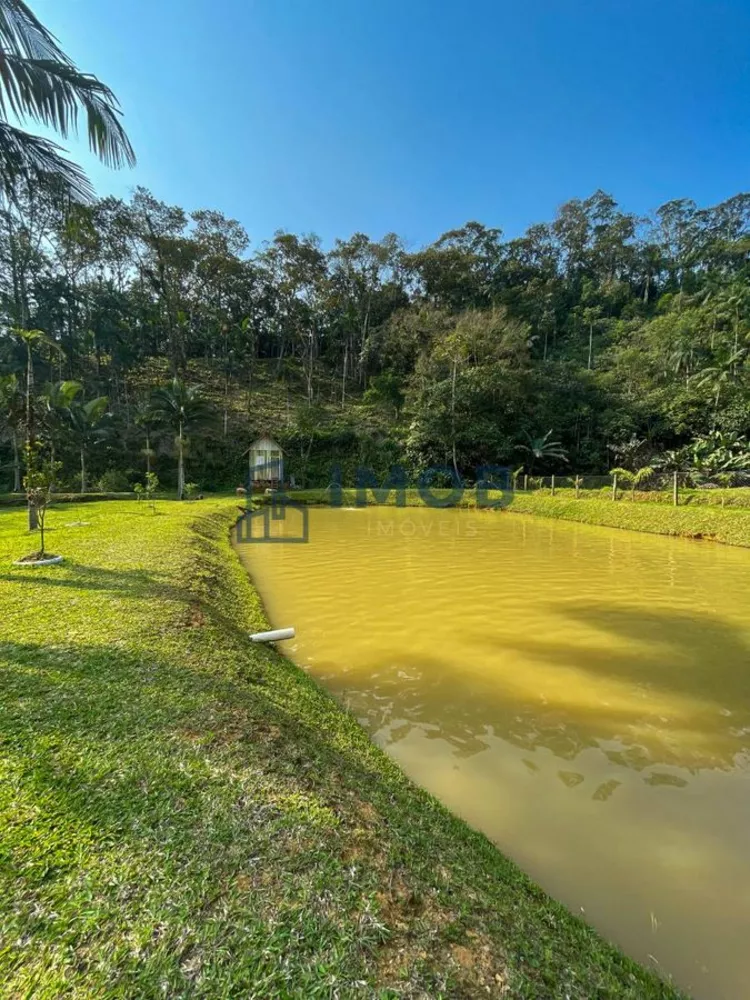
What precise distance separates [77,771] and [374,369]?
134 ft

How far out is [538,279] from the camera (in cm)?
4616

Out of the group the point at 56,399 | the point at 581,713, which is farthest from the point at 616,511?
the point at 56,399

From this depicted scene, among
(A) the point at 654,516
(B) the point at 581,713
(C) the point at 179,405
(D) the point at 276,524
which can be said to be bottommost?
(B) the point at 581,713

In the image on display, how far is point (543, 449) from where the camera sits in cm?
2594

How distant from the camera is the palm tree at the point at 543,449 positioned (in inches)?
1021

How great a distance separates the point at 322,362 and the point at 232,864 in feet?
143

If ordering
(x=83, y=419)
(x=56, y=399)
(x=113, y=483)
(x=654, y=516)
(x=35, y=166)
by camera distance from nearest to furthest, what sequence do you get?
(x=35, y=166) → (x=654, y=516) → (x=56, y=399) → (x=83, y=419) → (x=113, y=483)

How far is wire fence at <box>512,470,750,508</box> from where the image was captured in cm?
1616

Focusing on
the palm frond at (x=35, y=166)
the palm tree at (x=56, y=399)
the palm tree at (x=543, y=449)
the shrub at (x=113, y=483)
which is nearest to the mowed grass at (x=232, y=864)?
the palm frond at (x=35, y=166)

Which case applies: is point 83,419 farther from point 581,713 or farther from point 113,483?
point 581,713

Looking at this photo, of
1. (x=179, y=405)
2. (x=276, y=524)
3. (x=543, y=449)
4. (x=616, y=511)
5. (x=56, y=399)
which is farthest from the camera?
(x=543, y=449)

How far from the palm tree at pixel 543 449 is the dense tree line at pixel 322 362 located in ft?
1.05

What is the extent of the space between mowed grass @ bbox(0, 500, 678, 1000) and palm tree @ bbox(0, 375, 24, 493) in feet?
32.7

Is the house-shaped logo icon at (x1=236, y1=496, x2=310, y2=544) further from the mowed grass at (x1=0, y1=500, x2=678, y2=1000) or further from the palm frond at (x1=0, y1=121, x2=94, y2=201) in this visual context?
the mowed grass at (x1=0, y1=500, x2=678, y2=1000)
